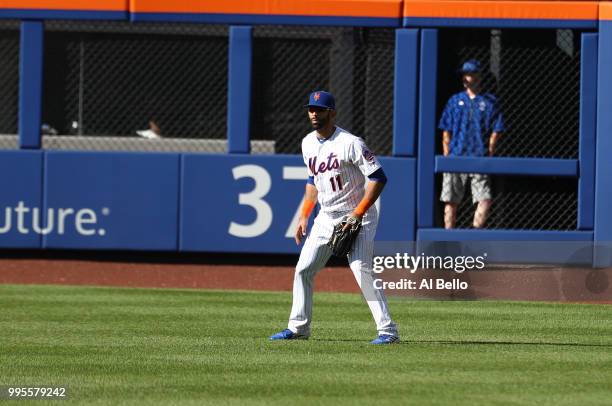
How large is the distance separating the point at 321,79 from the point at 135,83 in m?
2.65

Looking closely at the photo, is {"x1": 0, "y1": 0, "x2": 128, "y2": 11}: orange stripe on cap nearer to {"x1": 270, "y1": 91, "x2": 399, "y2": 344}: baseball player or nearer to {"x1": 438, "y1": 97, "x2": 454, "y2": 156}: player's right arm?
{"x1": 438, "y1": 97, "x2": 454, "y2": 156}: player's right arm

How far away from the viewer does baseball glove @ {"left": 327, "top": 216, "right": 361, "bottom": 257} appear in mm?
8234

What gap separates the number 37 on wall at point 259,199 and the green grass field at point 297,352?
1834 mm

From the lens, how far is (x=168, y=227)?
528 inches

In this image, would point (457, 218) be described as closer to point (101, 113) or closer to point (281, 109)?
point (281, 109)

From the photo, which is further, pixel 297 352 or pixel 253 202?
pixel 253 202

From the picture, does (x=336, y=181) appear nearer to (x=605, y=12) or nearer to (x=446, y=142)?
(x=446, y=142)

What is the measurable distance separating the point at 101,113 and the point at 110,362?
8680 mm

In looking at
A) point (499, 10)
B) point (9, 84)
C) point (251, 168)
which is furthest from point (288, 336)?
point (9, 84)

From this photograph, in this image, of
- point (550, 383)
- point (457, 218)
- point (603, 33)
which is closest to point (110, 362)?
point (550, 383)

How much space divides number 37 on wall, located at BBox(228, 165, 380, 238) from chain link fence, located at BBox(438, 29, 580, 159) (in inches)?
69.5

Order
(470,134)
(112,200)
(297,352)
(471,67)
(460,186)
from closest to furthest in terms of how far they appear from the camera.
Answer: (297,352), (471,67), (470,134), (460,186), (112,200)

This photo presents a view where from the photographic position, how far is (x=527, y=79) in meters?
13.5

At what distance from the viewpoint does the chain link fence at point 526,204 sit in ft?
44.5
